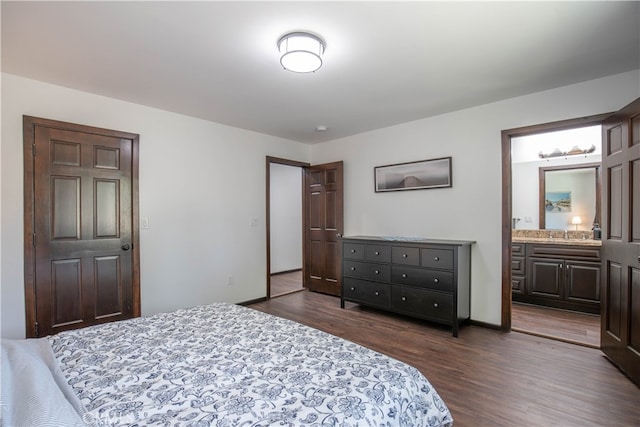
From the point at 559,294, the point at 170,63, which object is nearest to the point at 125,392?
the point at 170,63

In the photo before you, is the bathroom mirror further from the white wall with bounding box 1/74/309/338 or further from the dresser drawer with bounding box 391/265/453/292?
the white wall with bounding box 1/74/309/338

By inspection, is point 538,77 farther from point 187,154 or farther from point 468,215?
point 187,154

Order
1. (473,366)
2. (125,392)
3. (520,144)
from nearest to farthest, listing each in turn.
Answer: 1. (125,392)
2. (473,366)
3. (520,144)

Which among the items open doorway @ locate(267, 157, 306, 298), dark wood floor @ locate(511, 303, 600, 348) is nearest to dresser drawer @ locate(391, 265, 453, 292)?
dark wood floor @ locate(511, 303, 600, 348)

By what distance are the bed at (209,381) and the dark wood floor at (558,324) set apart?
8.02ft

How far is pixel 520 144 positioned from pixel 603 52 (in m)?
2.71

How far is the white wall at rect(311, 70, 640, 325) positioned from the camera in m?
2.91

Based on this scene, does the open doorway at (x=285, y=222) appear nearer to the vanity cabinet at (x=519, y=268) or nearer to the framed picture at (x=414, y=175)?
the framed picture at (x=414, y=175)

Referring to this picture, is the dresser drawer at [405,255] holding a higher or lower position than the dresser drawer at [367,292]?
higher

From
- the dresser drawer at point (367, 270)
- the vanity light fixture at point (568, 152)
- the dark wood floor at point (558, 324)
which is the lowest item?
the dark wood floor at point (558, 324)

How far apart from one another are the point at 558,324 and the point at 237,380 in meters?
3.72

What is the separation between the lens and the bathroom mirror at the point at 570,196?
430cm

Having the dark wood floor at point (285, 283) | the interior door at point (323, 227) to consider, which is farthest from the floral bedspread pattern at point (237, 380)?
the dark wood floor at point (285, 283)

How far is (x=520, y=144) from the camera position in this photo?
4840 mm
